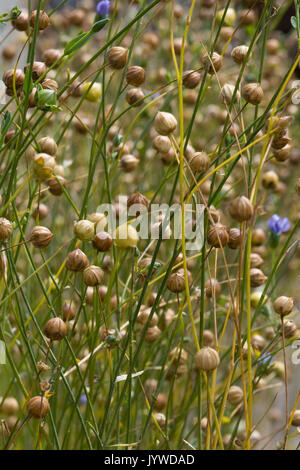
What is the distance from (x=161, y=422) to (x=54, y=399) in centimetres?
13

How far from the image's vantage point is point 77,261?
0.54 m

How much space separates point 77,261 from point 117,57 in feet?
0.62

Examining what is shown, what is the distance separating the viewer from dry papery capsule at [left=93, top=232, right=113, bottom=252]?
528 mm

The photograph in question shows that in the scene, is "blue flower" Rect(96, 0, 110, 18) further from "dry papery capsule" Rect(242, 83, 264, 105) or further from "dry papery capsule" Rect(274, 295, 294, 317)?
"dry papery capsule" Rect(274, 295, 294, 317)

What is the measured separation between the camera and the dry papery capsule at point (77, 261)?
0.53 m

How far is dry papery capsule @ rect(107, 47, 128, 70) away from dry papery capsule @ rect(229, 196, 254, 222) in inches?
8.5

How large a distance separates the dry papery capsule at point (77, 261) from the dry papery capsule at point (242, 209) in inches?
6.0

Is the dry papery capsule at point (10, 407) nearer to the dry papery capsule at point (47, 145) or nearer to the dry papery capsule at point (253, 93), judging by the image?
the dry papery capsule at point (47, 145)

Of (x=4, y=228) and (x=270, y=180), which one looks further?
(x=270, y=180)

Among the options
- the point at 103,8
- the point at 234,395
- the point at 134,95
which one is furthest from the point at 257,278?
the point at 103,8

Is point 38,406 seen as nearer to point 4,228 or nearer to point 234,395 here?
point 4,228

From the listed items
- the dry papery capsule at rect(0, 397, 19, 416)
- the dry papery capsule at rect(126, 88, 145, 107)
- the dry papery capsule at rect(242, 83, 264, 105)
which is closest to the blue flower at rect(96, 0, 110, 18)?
the dry papery capsule at rect(126, 88, 145, 107)
